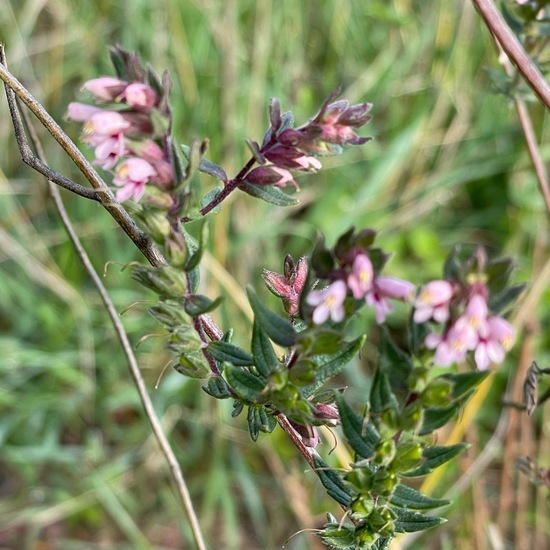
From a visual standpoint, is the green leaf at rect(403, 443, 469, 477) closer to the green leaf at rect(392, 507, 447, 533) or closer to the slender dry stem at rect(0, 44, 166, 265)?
the green leaf at rect(392, 507, 447, 533)

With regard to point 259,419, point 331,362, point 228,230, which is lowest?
point 228,230

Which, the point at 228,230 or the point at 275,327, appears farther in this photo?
the point at 228,230

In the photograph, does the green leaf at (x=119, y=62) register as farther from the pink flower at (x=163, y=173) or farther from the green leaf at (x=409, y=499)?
the green leaf at (x=409, y=499)

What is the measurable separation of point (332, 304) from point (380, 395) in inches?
4.3

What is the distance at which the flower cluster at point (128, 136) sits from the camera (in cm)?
70

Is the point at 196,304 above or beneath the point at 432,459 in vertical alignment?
above

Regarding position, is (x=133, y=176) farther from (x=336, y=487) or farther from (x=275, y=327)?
(x=336, y=487)

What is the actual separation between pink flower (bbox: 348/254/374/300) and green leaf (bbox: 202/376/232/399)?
23 cm

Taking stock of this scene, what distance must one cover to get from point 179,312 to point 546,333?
1962 millimetres

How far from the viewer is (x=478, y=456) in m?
2.05

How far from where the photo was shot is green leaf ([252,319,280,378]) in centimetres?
77

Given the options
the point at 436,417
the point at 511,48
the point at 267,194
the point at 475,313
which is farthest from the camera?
the point at 511,48

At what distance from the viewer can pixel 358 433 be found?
76cm

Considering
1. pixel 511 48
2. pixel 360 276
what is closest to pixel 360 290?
pixel 360 276
